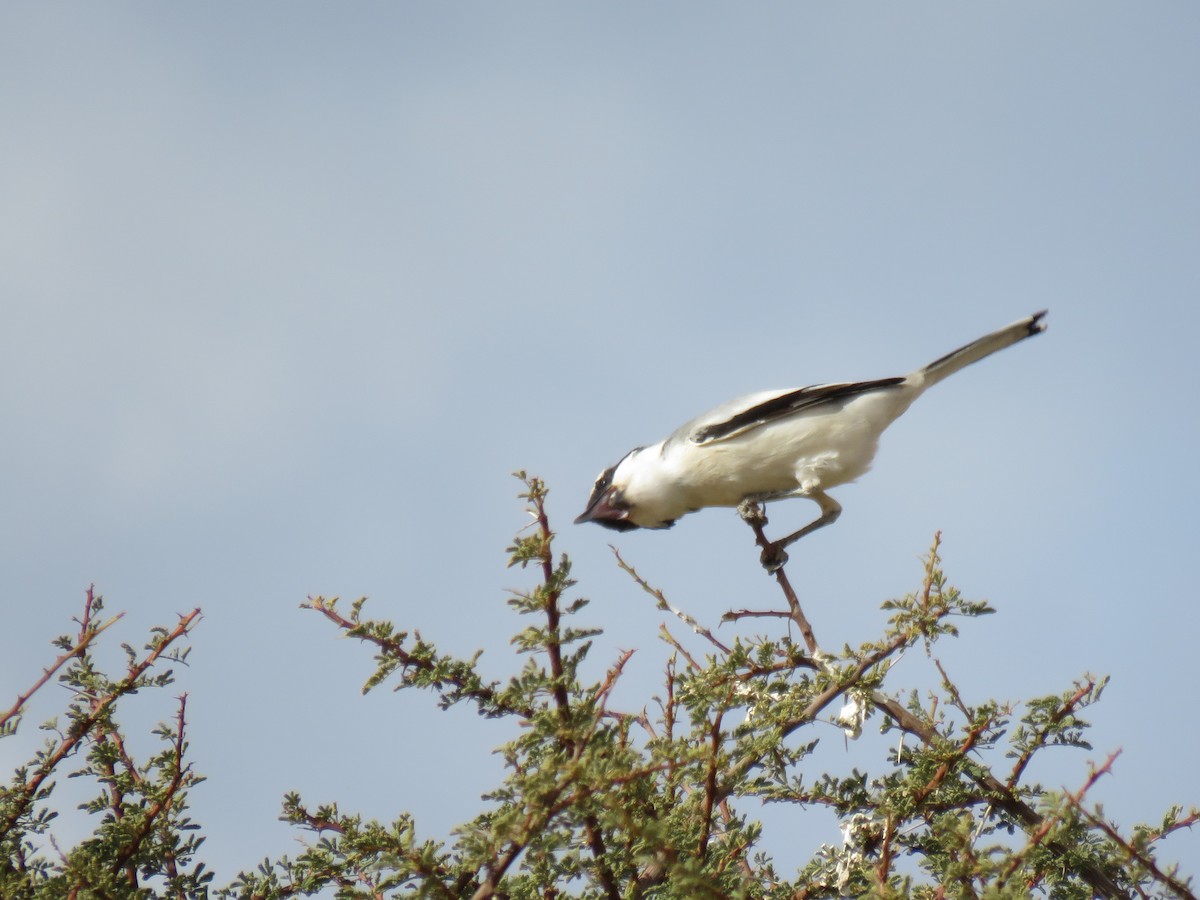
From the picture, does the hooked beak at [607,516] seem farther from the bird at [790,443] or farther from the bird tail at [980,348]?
the bird tail at [980,348]

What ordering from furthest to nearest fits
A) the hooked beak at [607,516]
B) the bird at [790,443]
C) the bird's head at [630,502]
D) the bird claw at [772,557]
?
the hooked beak at [607,516] < the bird's head at [630,502] < the bird at [790,443] < the bird claw at [772,557]

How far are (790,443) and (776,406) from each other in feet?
0.87

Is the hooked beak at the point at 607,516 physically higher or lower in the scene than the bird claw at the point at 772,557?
higher

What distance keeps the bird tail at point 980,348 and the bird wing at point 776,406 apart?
0.23 metres

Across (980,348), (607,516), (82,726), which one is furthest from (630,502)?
(82,726)

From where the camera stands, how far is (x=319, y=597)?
131 inches

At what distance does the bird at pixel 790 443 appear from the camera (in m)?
6.32

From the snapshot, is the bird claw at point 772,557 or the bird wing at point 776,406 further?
the bird wing at point 776,406

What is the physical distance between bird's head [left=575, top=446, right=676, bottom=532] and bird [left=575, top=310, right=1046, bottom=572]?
0.08 ft

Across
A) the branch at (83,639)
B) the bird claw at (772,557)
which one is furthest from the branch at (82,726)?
the bird claw at (772,557)

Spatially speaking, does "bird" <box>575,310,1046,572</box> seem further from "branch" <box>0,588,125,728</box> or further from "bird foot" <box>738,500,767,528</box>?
"branch" <box>0,588,125,728</box>

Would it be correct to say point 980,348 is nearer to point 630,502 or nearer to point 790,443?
point 790,443

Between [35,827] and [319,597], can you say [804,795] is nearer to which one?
[319,597]

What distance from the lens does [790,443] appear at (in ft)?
20.8
